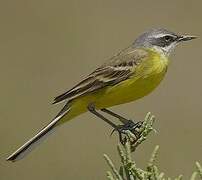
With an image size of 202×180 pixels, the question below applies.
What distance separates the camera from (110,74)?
7.72m

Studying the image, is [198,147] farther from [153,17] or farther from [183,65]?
[153,17]

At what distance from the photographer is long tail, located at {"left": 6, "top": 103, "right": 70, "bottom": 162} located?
23.0 ft

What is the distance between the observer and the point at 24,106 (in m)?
14.4

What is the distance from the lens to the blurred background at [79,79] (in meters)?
12.4

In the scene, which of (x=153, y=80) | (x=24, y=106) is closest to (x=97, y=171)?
(x=24, y=106)

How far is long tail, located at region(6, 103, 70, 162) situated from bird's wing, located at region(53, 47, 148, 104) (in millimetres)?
253

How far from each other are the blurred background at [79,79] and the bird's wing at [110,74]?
12.1 feet

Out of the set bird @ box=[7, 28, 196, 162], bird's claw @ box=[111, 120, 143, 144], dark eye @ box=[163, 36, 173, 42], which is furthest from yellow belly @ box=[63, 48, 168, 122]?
dark eye @ box=[163, 36, 173, 42]

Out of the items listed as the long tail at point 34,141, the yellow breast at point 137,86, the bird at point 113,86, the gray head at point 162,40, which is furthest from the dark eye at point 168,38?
the long tail at point 34,141

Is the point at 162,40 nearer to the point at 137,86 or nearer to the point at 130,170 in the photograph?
the point at 137,86

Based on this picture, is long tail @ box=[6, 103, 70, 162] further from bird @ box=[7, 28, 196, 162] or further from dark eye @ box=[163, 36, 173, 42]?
dark eye @ box=[163, 36, 173, 42]

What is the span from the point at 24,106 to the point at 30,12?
4.32 metres

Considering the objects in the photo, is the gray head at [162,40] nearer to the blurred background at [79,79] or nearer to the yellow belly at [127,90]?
the yellow belly at [127,90]

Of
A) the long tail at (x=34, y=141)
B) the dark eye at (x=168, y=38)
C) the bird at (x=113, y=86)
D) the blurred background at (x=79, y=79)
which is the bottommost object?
the long tail at (x=34, y=141)
